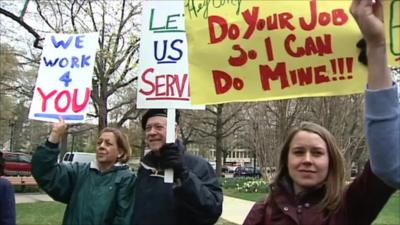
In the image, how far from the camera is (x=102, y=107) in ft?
71.1

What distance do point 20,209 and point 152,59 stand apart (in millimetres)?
12594

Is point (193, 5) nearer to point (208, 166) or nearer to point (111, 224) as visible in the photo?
point (208, 166)

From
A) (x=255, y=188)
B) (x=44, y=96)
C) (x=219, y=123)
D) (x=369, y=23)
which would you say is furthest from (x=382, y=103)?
(x=219, y=123)

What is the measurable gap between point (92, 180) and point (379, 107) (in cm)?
238

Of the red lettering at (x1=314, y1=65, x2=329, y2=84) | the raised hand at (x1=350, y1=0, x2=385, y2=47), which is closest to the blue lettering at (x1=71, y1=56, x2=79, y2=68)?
the red lettering at (x1=314, y1=65, x2=329, y2=84)

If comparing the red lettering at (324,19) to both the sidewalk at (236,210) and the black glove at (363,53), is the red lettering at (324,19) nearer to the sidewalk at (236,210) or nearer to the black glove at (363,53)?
the black glove at (363,53)

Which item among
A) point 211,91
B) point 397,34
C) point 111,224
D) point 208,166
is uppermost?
point 397,34

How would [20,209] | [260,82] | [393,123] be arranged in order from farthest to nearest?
[20,209] → [260,82] → [393,123]

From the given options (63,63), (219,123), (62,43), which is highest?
(219,123)

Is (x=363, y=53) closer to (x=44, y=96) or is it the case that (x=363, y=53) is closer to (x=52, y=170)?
(x=52, y=170)

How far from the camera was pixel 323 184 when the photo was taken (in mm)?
2510

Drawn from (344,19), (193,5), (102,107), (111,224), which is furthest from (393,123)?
(102,107)

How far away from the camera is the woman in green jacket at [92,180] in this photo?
12.0 ft

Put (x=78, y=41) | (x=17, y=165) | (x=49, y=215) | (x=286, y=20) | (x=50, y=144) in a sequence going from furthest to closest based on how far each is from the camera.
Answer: (x=17, y=165) → (x=49, y=215) → (x=78, y=41) → (x=50, y=144) → (x=286, y=20)
